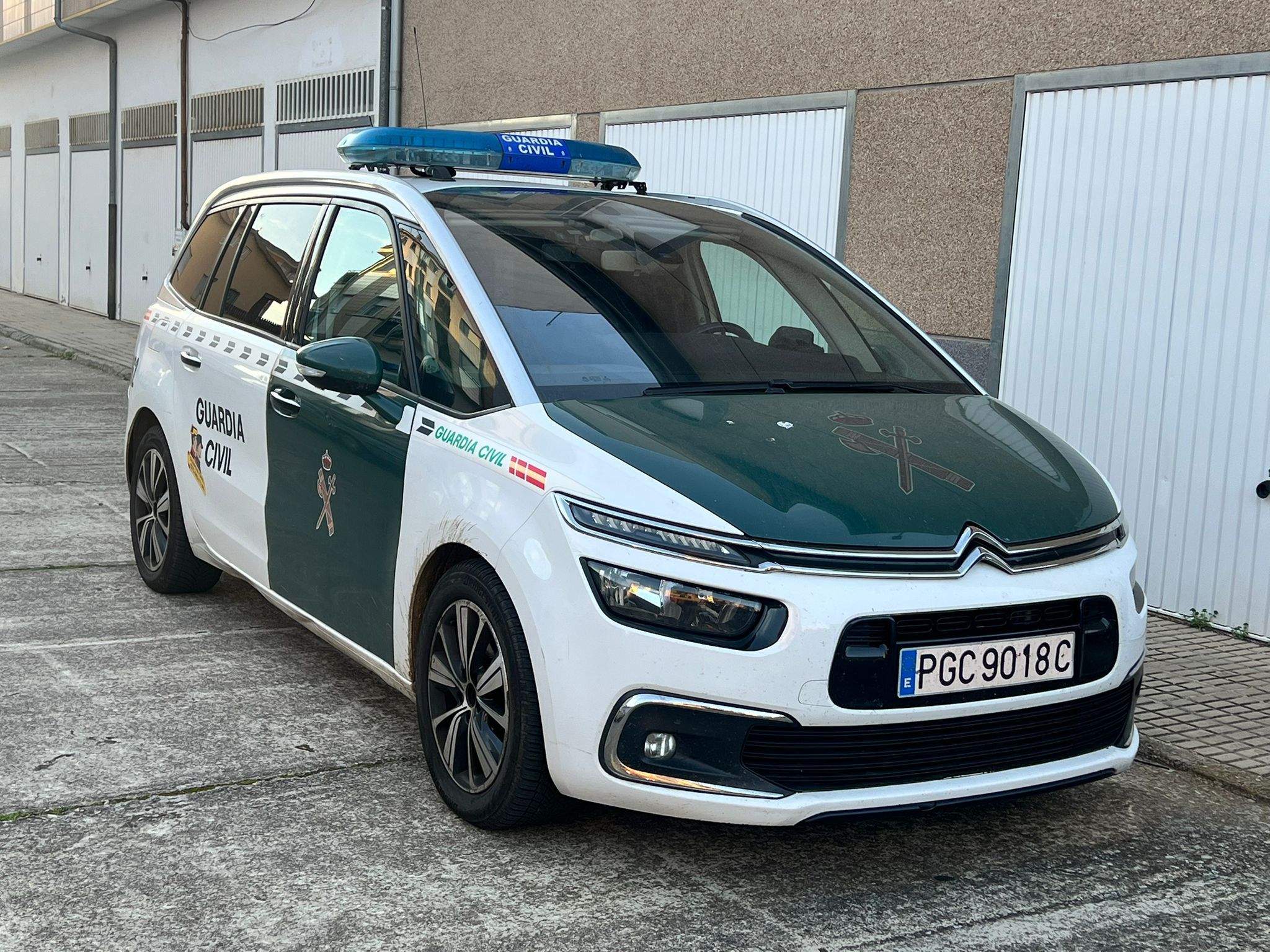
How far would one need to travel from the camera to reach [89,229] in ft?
80.0

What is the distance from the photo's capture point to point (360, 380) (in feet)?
13.8

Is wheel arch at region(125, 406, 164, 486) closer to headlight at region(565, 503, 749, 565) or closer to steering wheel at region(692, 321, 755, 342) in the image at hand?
steering wheel at region(692, 321, 755, 342)

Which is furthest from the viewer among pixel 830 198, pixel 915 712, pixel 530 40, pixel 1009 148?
pixel 530 40

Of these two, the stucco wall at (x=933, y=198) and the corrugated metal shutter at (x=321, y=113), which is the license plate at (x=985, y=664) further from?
the corrugated metal shutter at (x=321, y=113)

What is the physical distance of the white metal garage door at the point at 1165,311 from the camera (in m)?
6.37

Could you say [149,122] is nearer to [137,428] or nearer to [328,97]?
[328,97]

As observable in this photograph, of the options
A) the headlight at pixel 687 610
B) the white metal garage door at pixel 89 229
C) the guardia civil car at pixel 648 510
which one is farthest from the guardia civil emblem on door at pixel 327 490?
the white metal garage door at pixel 89 229

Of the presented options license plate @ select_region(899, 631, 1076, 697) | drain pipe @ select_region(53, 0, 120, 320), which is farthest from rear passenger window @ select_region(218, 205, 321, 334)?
drain pipe @ select_region(53, 0, 120, 320)

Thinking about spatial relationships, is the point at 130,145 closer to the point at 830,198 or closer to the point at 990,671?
the point at 830,198

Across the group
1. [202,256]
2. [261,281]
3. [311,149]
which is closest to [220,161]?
[311,149]

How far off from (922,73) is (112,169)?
18240 mm

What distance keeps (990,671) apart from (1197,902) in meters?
0.84

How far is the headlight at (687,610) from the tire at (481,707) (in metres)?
0.34

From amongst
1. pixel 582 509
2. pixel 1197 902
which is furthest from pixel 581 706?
pixel 1197 902
